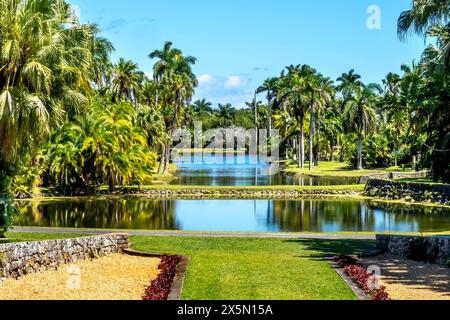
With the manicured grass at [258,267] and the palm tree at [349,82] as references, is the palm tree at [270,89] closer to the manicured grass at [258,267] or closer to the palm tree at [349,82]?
the palm tree at [349,82]

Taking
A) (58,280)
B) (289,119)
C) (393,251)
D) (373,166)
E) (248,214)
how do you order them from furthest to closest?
1. (289,119)
2. (373,166)
3. (248,214)
4. (393,251)
5. (58,280)

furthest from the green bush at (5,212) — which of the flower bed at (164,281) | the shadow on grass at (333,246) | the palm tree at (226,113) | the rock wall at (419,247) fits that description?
the palm tree at (226,113)

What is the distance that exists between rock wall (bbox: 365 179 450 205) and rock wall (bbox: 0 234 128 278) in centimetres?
2946

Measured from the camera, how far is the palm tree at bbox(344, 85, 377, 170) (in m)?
73.6

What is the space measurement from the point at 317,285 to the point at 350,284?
0.84m

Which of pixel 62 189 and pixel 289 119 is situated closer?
pixel 62 189

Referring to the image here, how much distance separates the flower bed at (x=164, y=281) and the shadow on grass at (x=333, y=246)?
196 inches

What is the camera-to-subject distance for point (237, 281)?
1430 cm

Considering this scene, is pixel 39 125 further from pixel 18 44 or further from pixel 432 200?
pixel 432 200

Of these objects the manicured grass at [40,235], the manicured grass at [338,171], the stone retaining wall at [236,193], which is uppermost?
the manicured grass at [338,171]

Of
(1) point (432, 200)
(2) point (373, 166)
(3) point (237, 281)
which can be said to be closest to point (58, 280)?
(3) point (237, 281)

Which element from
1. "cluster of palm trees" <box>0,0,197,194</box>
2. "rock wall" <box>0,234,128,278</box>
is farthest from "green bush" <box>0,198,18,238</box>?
"rock wall" <box>0,234,128,278</box>

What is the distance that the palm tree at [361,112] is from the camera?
73.6 metres

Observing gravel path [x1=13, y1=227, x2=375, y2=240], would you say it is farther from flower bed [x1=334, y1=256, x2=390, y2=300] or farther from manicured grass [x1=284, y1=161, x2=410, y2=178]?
manicured grass [x1=284, y1=161, x2=410, y2=178]
